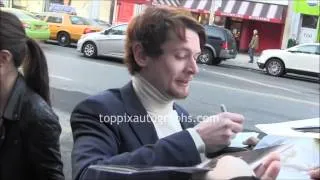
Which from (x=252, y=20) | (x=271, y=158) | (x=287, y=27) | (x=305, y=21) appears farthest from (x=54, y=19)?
(x=271, y=158)

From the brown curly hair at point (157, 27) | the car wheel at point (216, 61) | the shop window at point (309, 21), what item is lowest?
the car wheel at point (216, 61)

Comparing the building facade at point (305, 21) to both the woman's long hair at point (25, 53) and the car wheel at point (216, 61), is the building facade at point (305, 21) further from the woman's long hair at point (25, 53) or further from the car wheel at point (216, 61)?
the woman's long hair at point (25, 53)

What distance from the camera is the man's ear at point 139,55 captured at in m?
1.92

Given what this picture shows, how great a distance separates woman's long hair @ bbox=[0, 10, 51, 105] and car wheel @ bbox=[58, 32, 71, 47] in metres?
21.9

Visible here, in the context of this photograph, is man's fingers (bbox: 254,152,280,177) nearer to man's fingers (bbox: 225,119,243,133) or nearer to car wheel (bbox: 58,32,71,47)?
man's fingers (bbox: 225,119,243,133)

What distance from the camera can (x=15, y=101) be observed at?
7.13 ft

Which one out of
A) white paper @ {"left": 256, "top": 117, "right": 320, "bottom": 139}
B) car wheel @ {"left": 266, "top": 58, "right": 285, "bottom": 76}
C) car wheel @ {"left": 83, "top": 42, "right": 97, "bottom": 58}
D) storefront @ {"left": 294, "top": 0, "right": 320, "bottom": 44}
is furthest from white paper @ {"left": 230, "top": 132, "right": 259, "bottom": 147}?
storefront @ {"left": 294, "top": 0, "right": 320, "bottom": 44}

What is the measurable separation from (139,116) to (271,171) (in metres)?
0.66

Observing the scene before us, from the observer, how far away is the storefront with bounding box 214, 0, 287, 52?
31516mm

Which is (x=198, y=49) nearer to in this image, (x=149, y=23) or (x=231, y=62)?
(x=149, y=23)

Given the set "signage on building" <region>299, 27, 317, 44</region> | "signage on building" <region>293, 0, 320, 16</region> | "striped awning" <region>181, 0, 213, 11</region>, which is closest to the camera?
"signage on building" <region>299, 27, 317, 44</region>

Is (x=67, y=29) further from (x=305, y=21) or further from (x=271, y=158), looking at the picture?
(x=271, y=158)

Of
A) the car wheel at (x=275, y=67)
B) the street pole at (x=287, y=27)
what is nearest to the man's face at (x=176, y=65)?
the car wheel at (x=275, y=67)

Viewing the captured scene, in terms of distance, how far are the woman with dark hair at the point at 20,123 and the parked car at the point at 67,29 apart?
71.5 ft
